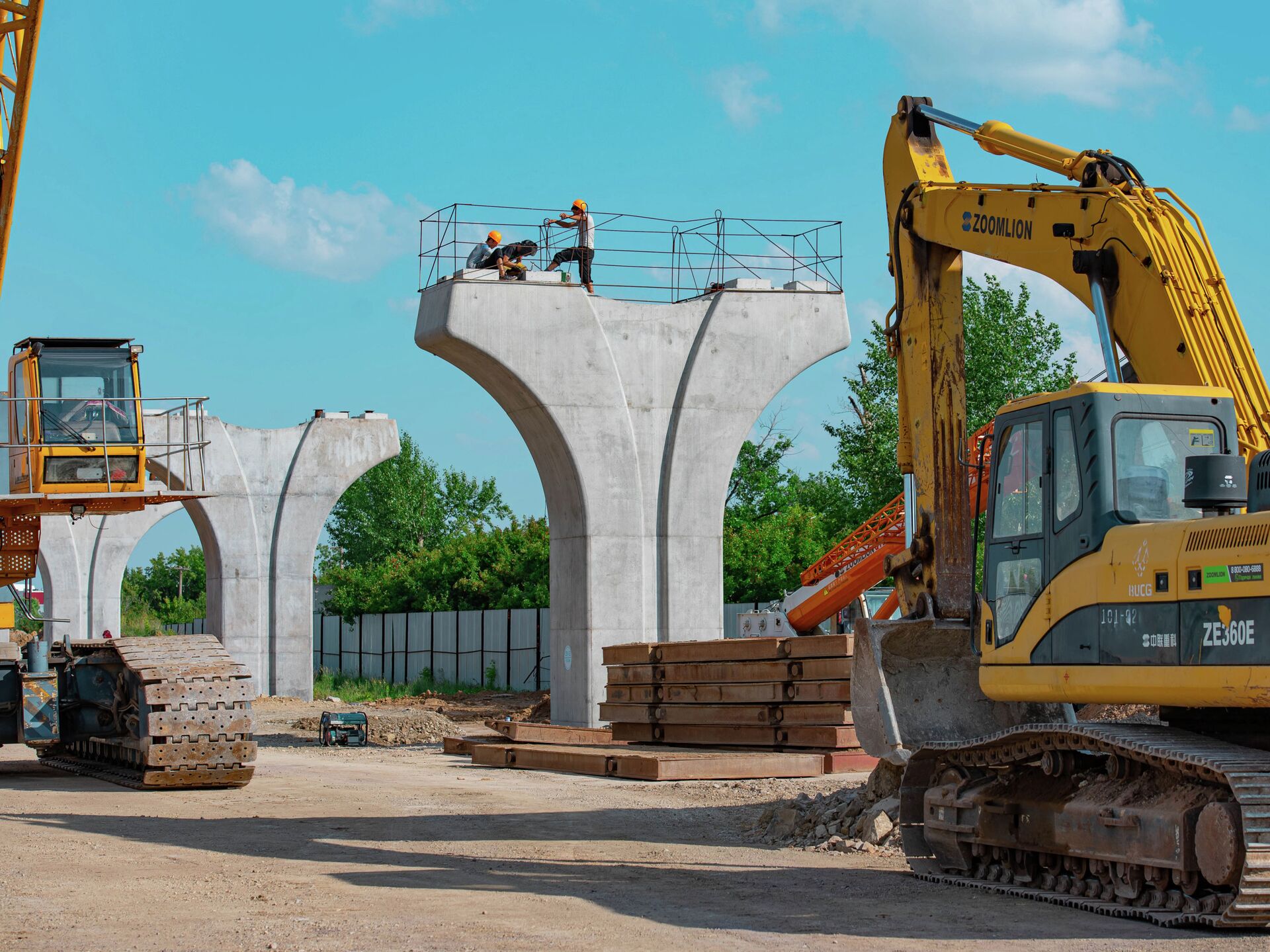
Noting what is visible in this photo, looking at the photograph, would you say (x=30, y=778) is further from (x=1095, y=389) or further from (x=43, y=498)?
(x=1095, y=389)

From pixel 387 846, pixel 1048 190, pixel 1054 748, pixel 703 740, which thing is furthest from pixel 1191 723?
pixel 703 740

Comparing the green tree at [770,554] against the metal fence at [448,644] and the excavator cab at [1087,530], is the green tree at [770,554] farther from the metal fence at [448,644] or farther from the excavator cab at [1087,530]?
the excavator cab at [1087,530]

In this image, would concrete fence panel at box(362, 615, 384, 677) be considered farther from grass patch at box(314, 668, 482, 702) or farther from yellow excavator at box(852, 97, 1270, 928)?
yellow excavator at box(852, 97, 1270, 928)

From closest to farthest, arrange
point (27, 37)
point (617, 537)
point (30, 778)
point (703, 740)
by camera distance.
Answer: point (27, 37)
point (30, 778)
point (703, 740)
point (617, 537)

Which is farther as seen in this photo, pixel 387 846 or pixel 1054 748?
pixel 387 846

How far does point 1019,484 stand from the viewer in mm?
10086

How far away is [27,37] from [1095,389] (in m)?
10.4

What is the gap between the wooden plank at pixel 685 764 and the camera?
16.9 metres

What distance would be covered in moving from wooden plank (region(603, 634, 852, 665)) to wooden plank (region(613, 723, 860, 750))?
31.9 inches

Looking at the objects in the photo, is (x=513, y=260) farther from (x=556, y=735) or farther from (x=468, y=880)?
(x=468, y=880)

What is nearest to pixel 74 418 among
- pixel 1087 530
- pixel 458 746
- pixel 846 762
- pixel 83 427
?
pixel 83 427

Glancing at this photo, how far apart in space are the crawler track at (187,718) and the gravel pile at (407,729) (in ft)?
23.6

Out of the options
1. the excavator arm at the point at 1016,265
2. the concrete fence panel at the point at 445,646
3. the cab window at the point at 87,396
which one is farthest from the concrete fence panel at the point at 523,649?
the excavator arm at the point at 1016,265

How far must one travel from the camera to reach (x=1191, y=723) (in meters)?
9.52
